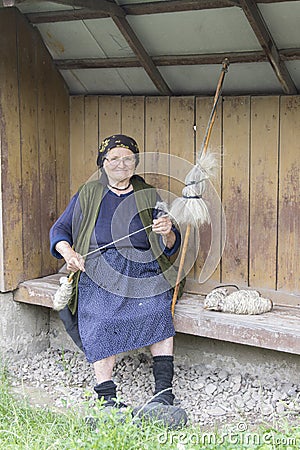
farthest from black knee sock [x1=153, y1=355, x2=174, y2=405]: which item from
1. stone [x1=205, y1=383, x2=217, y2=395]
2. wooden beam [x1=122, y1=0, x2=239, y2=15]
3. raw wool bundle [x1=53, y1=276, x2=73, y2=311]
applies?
wooden beam [x1=122, y1=0, x2=239, y2=15]

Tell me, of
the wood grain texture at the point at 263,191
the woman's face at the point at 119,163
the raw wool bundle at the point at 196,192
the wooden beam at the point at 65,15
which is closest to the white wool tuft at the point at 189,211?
the raw wool bundle at the point at 196,192

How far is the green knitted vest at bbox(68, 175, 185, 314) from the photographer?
12.2 ft

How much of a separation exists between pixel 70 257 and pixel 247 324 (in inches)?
37.1

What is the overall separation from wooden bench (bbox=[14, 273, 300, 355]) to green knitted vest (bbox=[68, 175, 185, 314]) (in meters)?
0.21

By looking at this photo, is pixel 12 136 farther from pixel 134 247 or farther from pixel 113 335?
pixel 113 335

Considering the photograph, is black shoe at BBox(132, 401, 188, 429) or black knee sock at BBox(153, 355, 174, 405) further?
black knee sock at BBox(153, 355, 174, 405)

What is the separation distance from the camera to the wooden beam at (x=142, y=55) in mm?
3646

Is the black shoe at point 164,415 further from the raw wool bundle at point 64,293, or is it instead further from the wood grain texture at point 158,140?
the wood grain texture at point 158,140

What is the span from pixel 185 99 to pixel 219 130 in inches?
11.3

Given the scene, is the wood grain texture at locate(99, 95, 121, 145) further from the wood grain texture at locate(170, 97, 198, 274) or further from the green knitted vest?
the green knitted vest

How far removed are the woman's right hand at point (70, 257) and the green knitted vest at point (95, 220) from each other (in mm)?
128

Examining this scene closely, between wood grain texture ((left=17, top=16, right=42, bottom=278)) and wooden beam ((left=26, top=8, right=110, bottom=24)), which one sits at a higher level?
wooden beam ((left=26, top=8, right=110, bottom=24))

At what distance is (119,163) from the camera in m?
3.72

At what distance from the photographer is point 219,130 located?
13.1 ft
